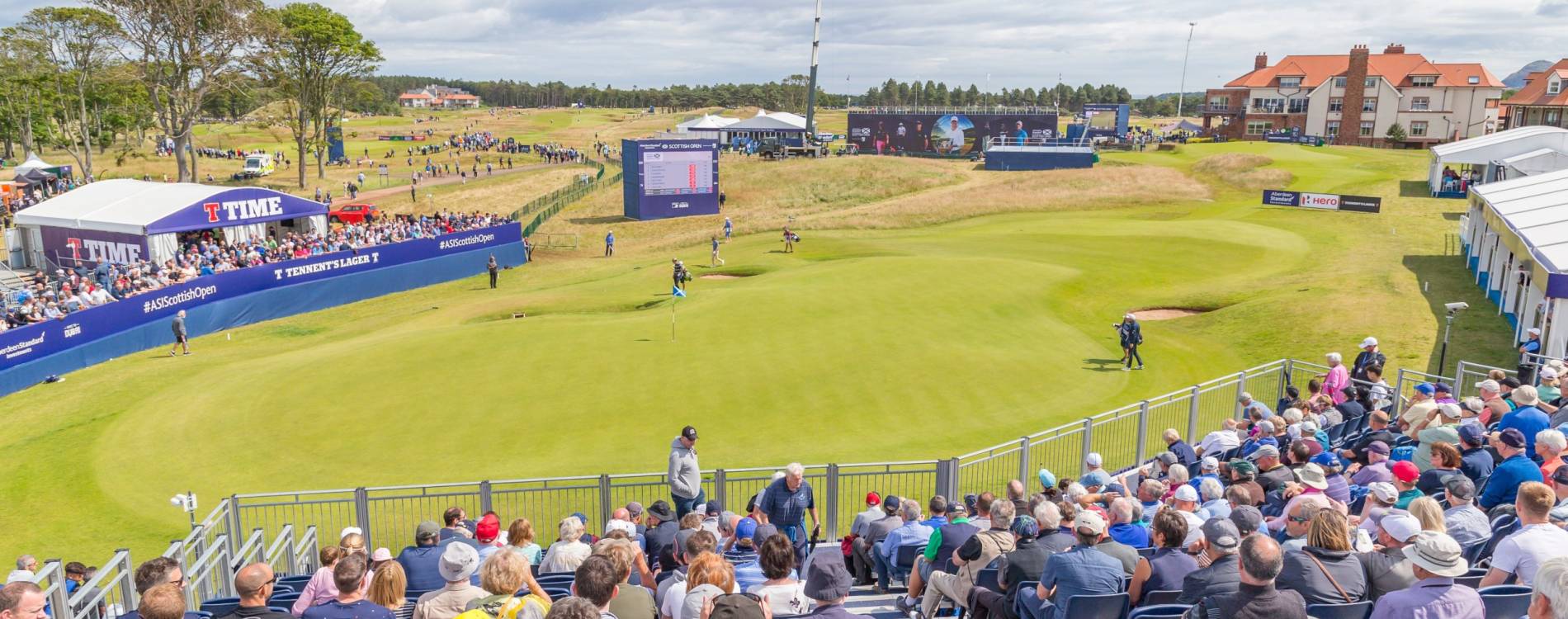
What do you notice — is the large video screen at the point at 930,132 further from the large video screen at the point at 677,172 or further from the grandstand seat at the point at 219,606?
the grandstand seat at the point at 219,606

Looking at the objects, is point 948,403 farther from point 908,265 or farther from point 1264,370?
point 908,265

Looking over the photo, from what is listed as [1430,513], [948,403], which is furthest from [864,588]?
[948,403]

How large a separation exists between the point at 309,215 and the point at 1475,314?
44.3 m

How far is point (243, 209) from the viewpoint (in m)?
40.9

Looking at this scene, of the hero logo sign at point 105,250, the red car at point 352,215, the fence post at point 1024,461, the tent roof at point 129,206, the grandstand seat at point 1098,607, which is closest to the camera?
the grandstand seat at point 1098,607

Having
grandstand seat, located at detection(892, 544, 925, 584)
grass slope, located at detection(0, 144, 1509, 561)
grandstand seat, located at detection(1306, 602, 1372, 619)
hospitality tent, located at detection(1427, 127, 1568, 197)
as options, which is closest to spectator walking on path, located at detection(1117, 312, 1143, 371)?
grass slope, located at detection(0, 144, 1509, 561)

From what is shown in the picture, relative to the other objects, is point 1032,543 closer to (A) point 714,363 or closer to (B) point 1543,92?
(A) point 714,363

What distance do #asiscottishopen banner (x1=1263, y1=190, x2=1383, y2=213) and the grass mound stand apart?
8.10 m

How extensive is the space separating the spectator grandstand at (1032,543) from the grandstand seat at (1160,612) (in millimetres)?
23

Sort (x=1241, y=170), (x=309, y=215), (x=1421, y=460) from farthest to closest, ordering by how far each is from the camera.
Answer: (x=1241, y=170) < (x=309, y=215) < (x=1421, y=460)

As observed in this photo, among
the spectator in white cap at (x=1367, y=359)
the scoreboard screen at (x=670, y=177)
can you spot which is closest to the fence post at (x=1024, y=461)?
the spectator in white cap at (x=1367, y=359)

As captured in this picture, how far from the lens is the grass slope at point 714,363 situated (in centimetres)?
1864

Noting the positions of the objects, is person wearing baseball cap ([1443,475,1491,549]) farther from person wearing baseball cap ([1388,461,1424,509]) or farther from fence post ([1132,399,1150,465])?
fence post ([1132,399,1150,465])

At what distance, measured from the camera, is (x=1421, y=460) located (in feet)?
38.5
